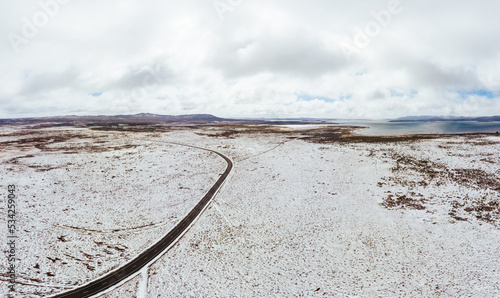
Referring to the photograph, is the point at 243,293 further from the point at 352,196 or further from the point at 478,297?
the point at 352,196

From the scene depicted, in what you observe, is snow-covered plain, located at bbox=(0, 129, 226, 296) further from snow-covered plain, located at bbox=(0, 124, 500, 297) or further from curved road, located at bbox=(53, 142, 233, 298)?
curved road, located at bbox=(53, 142, 233, 298)

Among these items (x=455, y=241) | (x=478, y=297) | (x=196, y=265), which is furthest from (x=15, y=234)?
(x=455, y=241)

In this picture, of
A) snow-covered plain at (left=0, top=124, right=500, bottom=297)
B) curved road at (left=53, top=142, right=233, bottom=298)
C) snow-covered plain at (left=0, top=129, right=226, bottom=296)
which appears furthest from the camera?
snow-covered plain at (left=0, top=129, right=226, bottom=296)

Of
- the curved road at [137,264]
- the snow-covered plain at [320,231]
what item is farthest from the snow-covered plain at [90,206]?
the curved road at [137,264]

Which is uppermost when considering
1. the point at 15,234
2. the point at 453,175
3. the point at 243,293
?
the point at 453,175

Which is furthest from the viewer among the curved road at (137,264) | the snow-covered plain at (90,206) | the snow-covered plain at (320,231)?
the snow-covered plain at (90,206)

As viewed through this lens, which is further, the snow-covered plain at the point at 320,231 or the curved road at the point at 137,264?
the snow-covered plain at the point at 320,231

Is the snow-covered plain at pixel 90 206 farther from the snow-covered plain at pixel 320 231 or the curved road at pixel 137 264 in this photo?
the curved road at pixel 137 264

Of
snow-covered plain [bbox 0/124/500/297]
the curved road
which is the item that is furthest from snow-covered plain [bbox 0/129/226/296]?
the curved road

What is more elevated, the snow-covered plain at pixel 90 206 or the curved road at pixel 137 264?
the snow-covered plain at pixel 90 206
